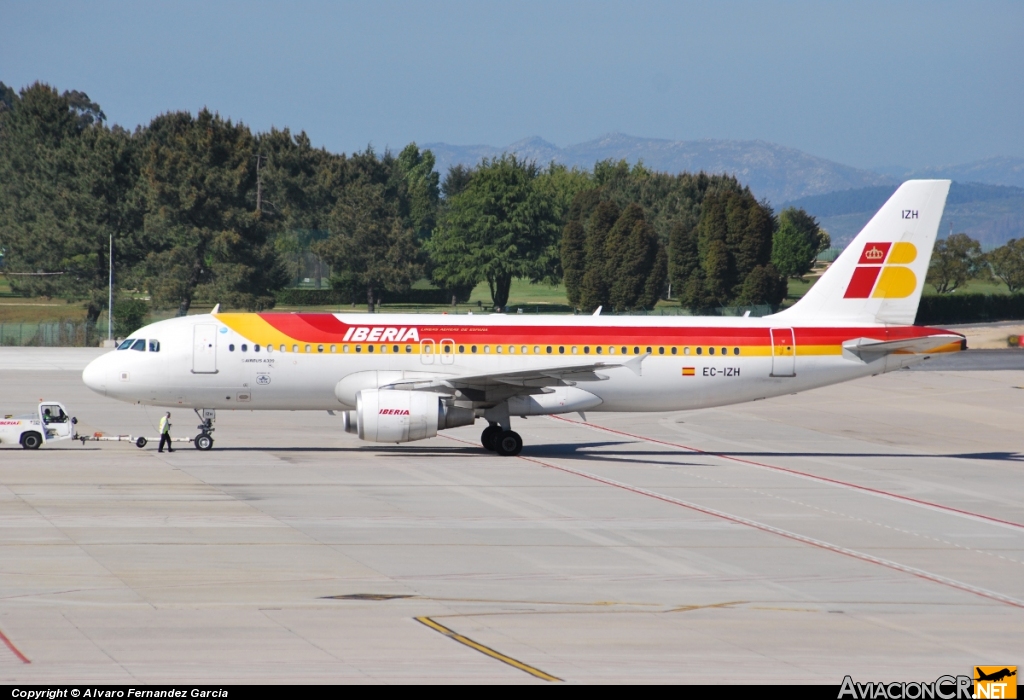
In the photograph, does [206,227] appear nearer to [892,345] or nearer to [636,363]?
[636,363]

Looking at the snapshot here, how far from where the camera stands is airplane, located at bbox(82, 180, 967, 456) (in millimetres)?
33062

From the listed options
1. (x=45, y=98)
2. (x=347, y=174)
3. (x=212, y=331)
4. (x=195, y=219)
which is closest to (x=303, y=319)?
(x=212, y=331)

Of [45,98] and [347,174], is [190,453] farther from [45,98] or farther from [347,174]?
[45,98]

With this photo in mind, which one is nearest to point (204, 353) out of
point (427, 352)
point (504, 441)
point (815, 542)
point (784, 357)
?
point (427, 352)

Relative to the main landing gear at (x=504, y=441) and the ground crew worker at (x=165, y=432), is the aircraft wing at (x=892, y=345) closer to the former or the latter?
the main landing gear at (x=504, y=441)

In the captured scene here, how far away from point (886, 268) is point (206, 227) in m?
64.4

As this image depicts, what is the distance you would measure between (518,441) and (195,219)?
61173 mm

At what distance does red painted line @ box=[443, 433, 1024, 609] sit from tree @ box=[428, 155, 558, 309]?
305 ft

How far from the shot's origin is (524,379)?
32.7 meters

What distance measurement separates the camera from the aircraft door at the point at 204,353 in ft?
109

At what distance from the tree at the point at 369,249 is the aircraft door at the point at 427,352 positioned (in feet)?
247

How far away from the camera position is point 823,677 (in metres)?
14.5

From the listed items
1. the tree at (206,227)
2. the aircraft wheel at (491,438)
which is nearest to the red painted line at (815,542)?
the aircraft wheel at (491,438)

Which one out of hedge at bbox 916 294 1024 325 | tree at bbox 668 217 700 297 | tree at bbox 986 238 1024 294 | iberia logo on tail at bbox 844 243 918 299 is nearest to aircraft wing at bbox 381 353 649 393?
iberia logo on tail at bbox 844 243 918 299
